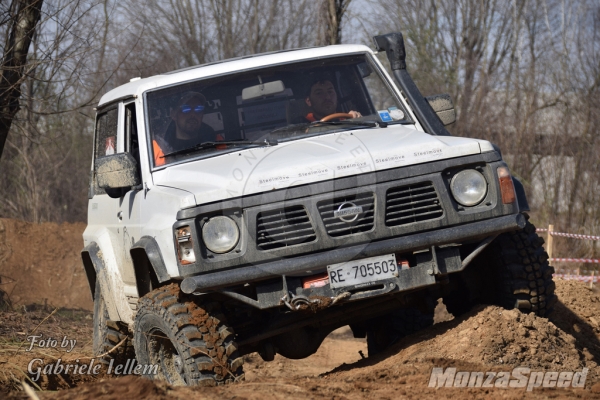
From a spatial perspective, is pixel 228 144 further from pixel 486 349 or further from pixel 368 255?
pixel 486 349

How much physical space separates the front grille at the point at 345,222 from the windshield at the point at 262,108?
0.90 meters

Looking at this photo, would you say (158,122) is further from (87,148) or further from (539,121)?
(87,148)

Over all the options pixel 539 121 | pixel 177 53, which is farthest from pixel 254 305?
pixel 177 53

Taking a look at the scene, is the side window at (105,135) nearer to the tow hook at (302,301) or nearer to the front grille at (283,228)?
the front grille at (283,228)

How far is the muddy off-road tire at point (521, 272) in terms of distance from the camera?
5.17 metres

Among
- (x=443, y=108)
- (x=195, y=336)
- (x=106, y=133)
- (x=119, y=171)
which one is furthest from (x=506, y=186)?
(x=106, y=133)

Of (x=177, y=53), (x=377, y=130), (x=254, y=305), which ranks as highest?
(x=177, y=53)

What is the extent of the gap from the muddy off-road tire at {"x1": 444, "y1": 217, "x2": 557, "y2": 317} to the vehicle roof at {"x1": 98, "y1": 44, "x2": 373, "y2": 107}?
179 centimetres

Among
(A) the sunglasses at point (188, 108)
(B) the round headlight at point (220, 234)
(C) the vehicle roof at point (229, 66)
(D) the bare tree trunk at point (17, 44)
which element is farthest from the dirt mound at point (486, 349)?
(D) the bare tree trunk at point (17, 44)

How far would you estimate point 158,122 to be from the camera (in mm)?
5523

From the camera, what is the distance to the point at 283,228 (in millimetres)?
4523

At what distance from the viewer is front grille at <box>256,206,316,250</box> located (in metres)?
4.50

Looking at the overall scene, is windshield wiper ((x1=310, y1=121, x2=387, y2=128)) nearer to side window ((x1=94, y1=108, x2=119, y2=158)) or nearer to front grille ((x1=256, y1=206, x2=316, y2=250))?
front grille ((x1=256, y1=206, x2=316, y2=250))

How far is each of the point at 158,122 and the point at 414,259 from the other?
1.97 m
